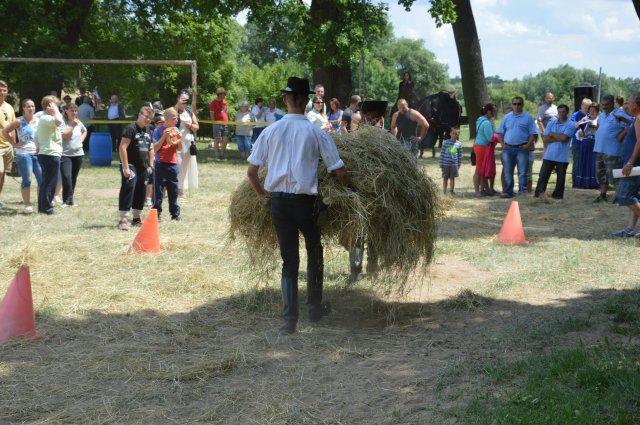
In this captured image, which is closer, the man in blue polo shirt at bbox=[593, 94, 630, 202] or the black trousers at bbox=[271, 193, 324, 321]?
the black trousers at bbox=[271, 193, 324, 321]

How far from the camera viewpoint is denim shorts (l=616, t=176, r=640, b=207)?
1046 cm

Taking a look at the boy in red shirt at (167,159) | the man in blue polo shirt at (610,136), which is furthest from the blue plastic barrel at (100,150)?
the man in blue polo shirt at (610,136)

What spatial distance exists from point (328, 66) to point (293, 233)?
18.8 meters

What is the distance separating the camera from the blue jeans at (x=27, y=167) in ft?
41.7

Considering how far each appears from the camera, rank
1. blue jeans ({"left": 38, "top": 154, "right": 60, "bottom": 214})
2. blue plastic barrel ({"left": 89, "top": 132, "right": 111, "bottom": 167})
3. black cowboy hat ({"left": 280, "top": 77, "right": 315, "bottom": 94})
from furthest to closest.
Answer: blue plastic barrel ({"left": 89, "top": 132, "right": 111, "bottom": 167}) < blue jeans ({"left": 38, "top": 154, "right": 60, "bottom": 214}) < black cowboy hat ({"left": 280, "top": 77, "right": 315, "bottom": 94})

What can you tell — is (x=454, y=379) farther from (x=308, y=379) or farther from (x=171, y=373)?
(x=171, y=373)

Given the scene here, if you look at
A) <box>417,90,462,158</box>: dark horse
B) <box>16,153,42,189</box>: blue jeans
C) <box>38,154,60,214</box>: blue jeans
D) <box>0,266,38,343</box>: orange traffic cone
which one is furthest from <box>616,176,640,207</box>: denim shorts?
<box>417,90,462,158</box>: dark horse

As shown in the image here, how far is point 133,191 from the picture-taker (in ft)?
38.0

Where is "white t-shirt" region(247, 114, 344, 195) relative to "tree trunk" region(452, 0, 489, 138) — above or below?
below

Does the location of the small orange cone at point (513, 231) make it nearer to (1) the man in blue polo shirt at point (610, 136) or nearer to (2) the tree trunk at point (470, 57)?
(1) the man in blue polo shirt at point (610, 136)

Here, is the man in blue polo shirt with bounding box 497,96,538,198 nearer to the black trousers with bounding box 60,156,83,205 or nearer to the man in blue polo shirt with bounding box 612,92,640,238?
the man in blue polo shirt with bounding box 612,92,640,238

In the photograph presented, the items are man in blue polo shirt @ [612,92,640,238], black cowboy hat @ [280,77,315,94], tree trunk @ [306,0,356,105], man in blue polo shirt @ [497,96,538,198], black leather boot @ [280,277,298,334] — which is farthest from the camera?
tree trunk @ [306,0,356,105]

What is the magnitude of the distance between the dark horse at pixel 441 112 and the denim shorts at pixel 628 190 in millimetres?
13910

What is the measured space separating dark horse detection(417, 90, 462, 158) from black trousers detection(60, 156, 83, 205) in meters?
13.4
